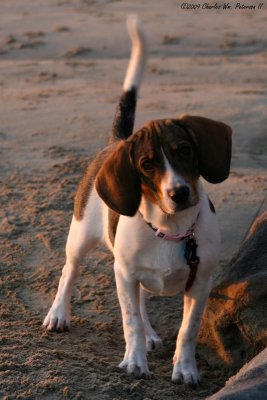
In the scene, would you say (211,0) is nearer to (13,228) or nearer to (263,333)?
(13,228)

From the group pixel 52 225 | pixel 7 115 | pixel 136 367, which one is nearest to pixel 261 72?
pixel 7 115

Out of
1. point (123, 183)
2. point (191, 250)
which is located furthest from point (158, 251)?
point (123, 183)

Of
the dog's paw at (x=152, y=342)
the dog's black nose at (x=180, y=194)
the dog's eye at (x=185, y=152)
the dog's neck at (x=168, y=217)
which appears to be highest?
the dog's eye at (x=185, y=152)

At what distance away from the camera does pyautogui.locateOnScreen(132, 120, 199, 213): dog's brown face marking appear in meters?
4.10

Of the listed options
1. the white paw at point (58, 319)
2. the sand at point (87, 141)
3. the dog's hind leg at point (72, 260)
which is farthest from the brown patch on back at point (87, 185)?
the sand at point (87, 141)

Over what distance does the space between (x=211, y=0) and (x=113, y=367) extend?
34.8 feet

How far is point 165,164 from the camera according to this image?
4.09m

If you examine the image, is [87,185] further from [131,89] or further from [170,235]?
[170,235]

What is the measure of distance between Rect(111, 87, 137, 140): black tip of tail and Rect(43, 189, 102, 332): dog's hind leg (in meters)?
0.68

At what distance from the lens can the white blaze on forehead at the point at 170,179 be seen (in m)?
4.01

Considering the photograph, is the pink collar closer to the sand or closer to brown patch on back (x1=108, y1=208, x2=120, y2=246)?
brown patch on back (x1=108, y1=208, x2=120, y2=246)

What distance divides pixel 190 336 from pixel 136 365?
33 cm

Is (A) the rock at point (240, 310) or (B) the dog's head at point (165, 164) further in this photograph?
(A) the rock at point (240, 310)

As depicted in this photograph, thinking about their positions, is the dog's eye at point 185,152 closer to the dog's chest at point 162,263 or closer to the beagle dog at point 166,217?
the beagle dog at point 166,217
